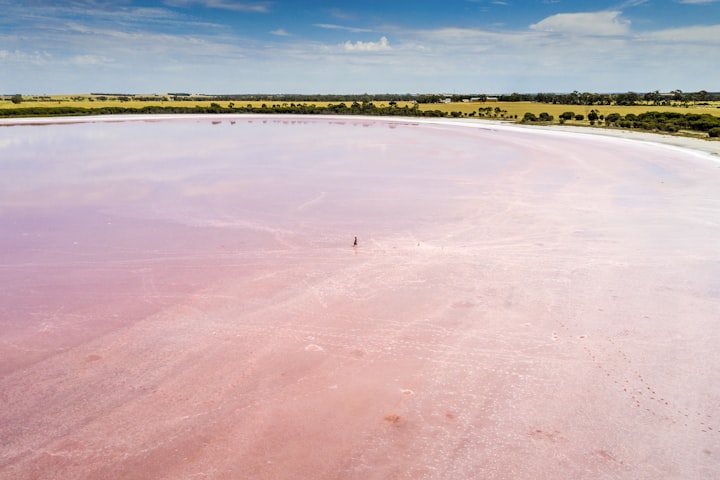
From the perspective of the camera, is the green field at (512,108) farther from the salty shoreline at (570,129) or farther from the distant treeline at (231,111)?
the salty shoreline at (570,129)

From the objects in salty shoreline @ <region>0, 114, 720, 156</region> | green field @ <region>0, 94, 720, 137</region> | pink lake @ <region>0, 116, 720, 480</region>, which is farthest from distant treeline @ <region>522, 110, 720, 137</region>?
pink lake @ <region>0, 116, 720, 480</region>

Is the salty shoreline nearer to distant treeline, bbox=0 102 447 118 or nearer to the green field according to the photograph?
the green field

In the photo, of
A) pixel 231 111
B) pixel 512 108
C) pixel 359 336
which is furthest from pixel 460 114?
pixel 359 336

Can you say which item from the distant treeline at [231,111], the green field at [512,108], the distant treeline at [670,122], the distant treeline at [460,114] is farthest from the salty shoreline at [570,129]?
the distant treeline at [231,111]

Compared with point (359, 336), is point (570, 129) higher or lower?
higher

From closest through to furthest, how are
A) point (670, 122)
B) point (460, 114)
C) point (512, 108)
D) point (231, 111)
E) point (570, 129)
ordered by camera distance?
point (670, 122) → point (570, 129) → point (460, 114) → point (231, 111) → point (512, 108)

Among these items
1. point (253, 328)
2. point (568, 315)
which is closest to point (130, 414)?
point (253, 328)

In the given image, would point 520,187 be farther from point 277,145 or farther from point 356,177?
point 277,145

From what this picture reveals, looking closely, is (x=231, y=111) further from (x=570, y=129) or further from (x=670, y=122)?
(x=670, y=122)
